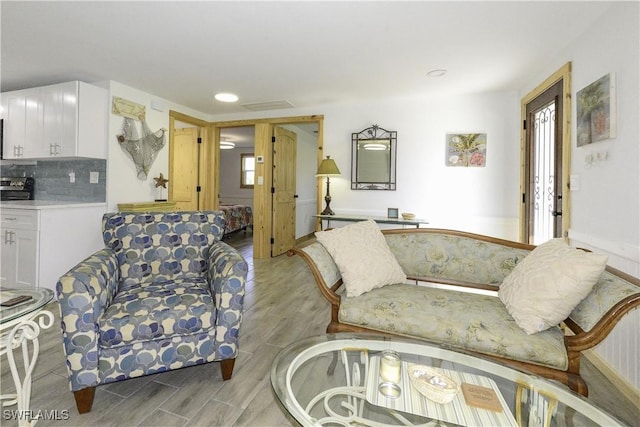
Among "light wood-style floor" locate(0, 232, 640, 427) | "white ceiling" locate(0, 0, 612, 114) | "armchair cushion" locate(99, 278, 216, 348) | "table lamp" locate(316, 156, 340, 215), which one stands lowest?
"light wood-style floor" locate(0, 232, 640, 427)

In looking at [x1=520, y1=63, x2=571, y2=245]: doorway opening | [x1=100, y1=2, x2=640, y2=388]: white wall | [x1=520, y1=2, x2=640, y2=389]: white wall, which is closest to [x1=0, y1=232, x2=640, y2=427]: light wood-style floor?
[x1=520, y1=2, x2=640, y2=389]: white wall

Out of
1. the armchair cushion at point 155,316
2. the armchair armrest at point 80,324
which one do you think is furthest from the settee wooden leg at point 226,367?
the armchair armrest at point 80,324

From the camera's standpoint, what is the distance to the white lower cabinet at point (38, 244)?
2961 mm

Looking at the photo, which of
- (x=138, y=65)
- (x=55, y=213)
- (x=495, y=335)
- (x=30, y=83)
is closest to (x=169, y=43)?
(x=138, y=65)

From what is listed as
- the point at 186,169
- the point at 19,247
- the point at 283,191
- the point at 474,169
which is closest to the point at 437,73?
the point at 474,169

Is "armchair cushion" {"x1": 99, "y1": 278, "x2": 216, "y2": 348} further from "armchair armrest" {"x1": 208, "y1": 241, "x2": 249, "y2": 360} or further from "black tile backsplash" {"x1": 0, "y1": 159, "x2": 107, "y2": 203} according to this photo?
"black tile backsplash" {"x1": 0, "y1": 159, "x2": 107, "y2": 203}

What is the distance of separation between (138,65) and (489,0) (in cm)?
309

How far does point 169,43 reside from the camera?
2643 mm

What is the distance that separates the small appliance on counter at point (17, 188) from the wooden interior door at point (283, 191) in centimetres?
318

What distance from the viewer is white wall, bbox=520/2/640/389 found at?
1779 mm

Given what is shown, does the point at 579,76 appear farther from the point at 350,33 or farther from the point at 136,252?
the point at 136,252

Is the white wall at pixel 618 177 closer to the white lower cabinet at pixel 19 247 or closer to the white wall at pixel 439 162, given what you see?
the white wall at pixel 439 162

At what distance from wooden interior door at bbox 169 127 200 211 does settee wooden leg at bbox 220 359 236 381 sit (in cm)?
383

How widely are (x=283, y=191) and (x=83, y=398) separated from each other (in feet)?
13.5
